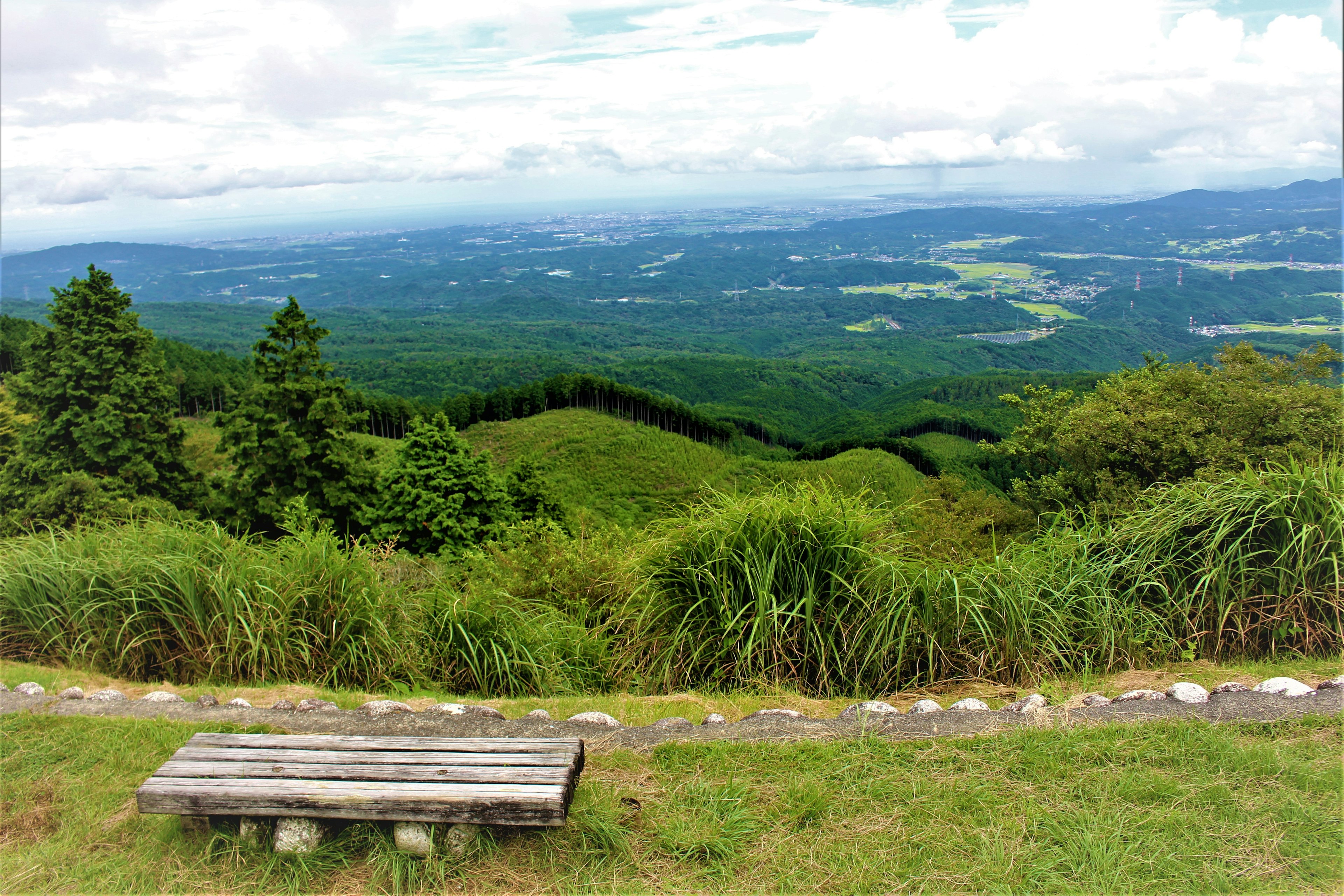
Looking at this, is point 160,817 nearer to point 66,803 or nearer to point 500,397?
point 66,803

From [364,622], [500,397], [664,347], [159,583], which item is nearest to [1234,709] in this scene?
[364,622]

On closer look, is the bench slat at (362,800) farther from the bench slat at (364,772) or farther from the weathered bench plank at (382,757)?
the weathered bench plank at (382,757)

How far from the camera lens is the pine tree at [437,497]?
1927 centimetres

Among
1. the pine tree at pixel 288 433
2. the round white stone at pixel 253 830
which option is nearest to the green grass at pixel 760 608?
the round white stone at pixel 253 830

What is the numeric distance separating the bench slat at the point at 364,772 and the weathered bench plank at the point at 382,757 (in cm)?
3

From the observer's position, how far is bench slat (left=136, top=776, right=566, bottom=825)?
2623 mm

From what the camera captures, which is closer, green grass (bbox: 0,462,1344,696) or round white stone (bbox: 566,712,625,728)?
round white stone (bbox: 566,712,625,728)

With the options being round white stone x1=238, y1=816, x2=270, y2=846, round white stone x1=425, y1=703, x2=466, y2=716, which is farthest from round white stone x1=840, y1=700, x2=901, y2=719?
round white stone x1=238, y1=816, x2=270, y2=846

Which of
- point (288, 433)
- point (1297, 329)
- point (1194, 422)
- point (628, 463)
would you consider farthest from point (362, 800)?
point (1297, 329)

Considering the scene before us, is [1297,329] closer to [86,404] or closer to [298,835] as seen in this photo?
[86,404]

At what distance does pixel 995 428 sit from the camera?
7006 centimetres

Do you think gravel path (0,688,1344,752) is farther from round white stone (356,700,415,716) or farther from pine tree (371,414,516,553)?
pine tree (371,414,516,553)

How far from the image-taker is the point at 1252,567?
14.7ft

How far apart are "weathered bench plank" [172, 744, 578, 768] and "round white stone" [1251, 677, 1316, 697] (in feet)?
11.4
